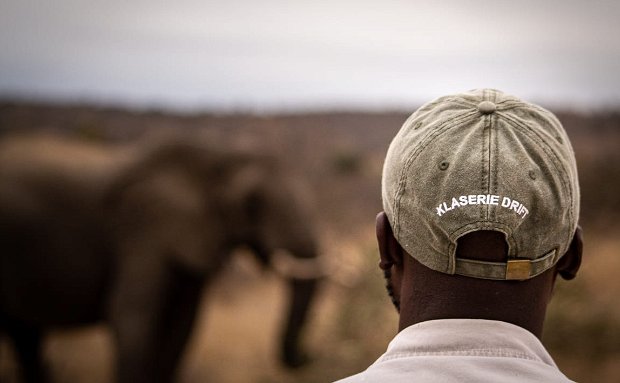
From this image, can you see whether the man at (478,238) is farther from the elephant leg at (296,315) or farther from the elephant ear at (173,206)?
the elephant leg at (296,315)

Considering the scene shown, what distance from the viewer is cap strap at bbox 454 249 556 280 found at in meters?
1.11

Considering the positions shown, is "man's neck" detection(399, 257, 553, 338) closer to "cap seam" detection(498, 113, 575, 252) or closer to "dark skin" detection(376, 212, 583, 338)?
Answer: "dark skin" detection(376, 212, 583, 338)

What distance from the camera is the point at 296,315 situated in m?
5.43

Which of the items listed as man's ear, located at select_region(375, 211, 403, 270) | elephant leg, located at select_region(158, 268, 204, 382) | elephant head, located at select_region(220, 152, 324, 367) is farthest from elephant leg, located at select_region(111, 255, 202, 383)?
man's ear, located at select_region(375, 211, 403, 270)

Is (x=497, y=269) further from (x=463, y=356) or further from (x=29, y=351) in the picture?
(x=29, y=351)

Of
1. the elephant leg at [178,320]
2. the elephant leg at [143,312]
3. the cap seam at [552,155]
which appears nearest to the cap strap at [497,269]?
Result: the cap seam at [552,155]

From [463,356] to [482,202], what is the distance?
0.25 meters

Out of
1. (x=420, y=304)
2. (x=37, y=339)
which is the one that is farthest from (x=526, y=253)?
(x=37, y=339)

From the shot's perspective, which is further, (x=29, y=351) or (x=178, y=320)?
(x=29, y=351)

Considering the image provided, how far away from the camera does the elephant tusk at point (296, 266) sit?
5113 mm

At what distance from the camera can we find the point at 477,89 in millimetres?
1306

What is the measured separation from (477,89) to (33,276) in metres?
4.57

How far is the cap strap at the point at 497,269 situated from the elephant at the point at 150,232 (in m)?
3.84

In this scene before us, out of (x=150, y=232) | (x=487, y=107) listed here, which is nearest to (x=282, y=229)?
(x=150, y=232)
